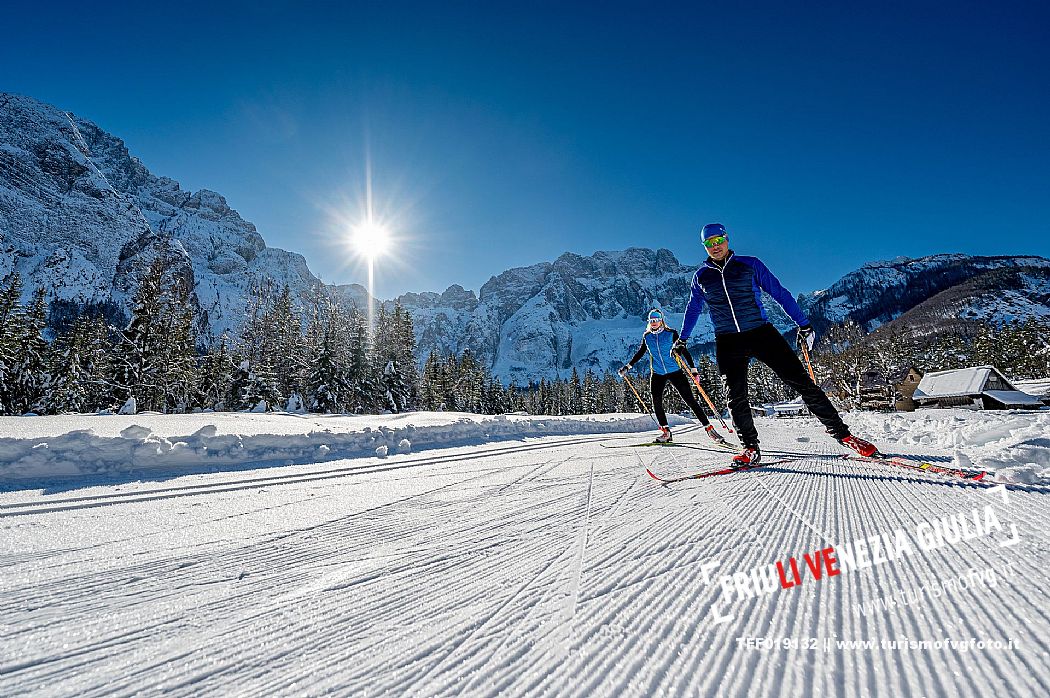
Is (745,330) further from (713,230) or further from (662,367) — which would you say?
(662,367)

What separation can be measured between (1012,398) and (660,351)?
27262 millimetres

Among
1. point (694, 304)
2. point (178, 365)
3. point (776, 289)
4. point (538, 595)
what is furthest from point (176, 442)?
point (178, 365)

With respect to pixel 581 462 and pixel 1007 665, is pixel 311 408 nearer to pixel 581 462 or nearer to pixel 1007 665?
pixel 581 462

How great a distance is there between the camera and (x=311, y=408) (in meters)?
31.7

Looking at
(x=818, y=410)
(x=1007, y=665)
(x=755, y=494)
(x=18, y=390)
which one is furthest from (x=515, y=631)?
(x=18, y=390)

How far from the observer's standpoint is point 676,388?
23.9 feet

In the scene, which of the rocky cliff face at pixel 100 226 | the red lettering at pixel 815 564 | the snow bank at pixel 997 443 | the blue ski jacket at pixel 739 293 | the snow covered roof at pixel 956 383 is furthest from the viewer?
the rocky cliff face at pixel 100 226

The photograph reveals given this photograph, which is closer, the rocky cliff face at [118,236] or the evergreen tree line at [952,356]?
the evergreen tree line at [952,356]

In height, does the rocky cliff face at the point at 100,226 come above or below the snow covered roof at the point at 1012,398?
above

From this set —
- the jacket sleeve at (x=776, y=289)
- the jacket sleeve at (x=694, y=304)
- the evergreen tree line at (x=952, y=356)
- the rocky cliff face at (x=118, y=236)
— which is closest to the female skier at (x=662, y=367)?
the jacket sleeve at (x=694, y=304)

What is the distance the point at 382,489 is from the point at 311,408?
32.2 meters

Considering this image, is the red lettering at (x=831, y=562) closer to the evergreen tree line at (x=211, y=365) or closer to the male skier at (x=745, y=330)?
the male skier at (x=745, y=330)

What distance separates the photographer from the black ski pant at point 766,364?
3814mm

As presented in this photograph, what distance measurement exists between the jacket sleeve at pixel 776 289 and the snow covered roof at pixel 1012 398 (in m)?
26.5
